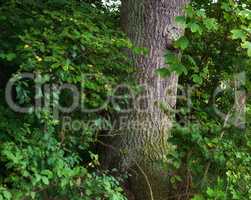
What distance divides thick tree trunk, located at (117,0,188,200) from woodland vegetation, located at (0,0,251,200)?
1 cm

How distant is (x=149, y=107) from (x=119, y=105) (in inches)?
12.6

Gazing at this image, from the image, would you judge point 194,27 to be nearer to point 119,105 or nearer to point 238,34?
point 238,34

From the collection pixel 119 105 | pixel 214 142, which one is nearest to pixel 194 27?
pixel 214 142

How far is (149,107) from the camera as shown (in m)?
4.23

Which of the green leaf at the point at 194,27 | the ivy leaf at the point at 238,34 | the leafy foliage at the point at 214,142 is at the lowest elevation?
the leafy foliage at the point at 214,142

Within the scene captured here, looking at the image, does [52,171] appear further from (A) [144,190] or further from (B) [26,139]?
(A) [144,190]

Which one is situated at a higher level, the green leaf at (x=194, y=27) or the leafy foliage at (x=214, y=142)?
the green leaf at (x=194, y=27)

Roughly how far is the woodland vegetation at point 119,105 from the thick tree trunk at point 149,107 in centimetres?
1

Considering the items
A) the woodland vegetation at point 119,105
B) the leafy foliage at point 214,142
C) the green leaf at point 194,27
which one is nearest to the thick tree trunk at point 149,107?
the woodland vegetation at point 119,105

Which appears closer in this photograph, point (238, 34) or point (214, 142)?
point (238, 34)

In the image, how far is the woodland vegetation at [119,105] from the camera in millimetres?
3139

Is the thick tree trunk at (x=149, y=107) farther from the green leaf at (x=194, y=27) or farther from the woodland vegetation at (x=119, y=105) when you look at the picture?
the green leaf at (x=194, y=27)

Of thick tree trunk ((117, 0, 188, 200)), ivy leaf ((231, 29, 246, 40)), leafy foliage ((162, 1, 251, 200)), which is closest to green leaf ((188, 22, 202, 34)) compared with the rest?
leafy foliage ((162, 1, 251, 200))

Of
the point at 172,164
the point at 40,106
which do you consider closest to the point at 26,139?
the point at 40,106
